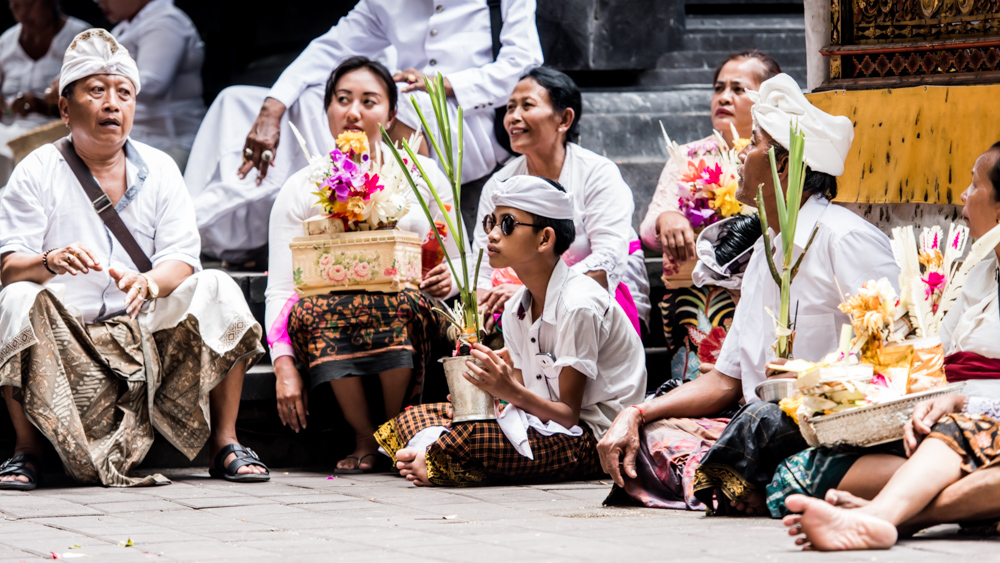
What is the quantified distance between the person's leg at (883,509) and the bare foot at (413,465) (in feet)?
6.66

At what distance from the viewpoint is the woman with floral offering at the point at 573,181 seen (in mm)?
5699

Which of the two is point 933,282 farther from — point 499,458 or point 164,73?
point 164,73

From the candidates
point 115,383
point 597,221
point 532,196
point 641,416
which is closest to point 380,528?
point 641,416

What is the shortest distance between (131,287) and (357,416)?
1165mm

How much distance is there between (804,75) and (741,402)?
409 cm

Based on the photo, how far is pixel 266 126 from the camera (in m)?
6.64

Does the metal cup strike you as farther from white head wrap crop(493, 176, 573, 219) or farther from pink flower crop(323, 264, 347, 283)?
pink flower crop(323, 264, 347, 283)

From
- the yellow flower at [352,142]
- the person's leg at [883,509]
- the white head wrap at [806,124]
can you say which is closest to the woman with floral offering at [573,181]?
the yellow flower at [352,142]

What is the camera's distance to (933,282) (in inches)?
158

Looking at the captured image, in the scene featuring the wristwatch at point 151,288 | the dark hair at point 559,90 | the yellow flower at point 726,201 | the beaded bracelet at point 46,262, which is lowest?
the wristwatch at point 151,288

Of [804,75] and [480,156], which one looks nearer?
[480,156]

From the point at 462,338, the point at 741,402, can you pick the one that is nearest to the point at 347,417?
the point at 462,338

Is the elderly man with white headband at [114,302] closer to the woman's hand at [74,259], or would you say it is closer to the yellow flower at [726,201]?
the woman's hand at [74,259]

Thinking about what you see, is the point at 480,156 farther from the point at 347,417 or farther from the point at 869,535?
the point at 869,535
